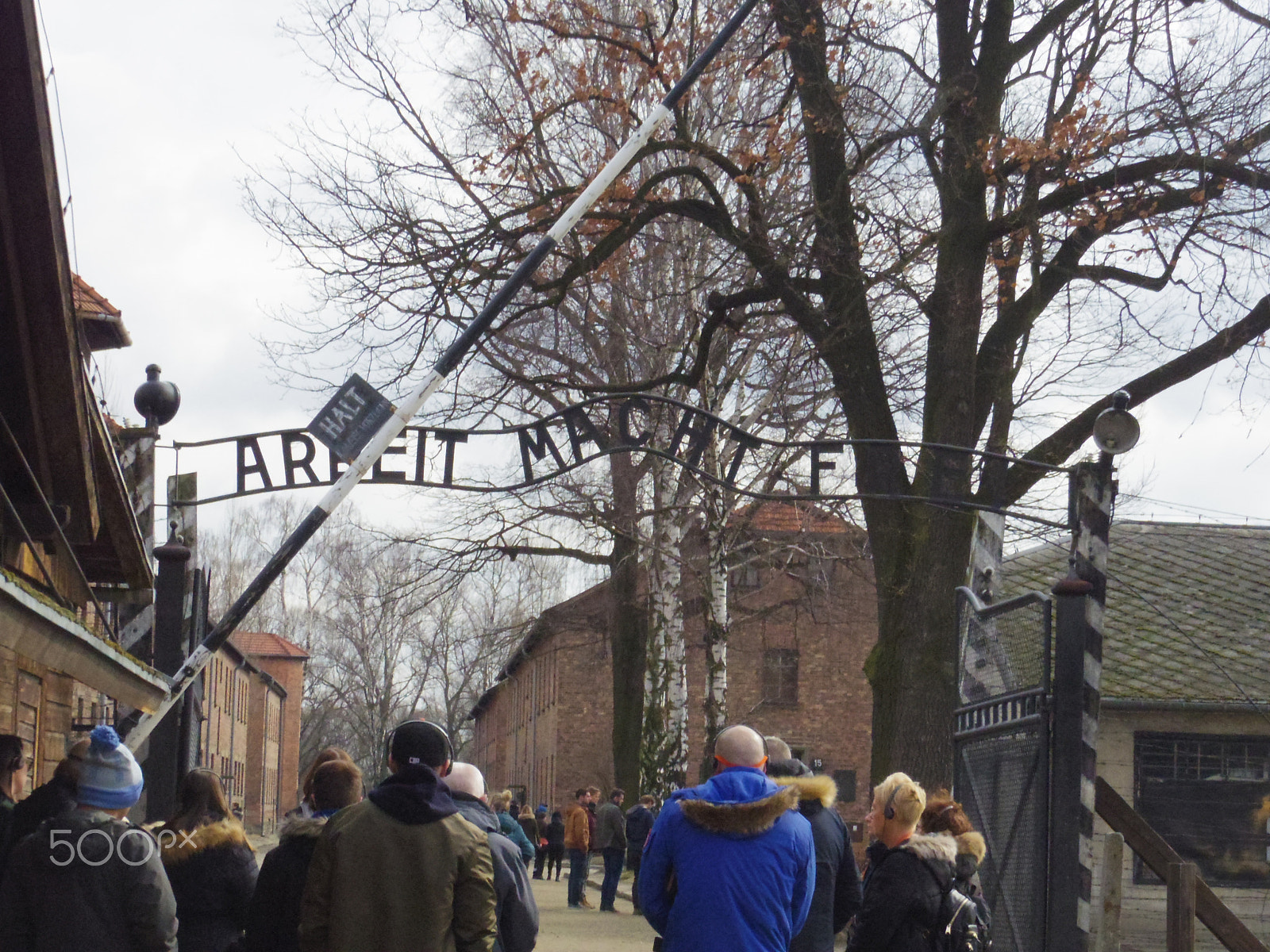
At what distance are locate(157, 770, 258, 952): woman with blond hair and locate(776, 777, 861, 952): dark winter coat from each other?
7.95ft

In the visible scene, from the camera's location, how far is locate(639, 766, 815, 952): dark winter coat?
563cm

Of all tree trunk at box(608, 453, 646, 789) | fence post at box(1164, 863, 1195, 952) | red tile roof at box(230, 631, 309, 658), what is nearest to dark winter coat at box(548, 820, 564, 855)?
tree trunk at box(608, 453, 646, 789)

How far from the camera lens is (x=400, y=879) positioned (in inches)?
195

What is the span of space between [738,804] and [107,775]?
2301 mm

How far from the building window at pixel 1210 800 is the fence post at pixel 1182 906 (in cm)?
799

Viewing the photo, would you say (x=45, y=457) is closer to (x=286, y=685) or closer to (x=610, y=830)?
(x=610, y=830)

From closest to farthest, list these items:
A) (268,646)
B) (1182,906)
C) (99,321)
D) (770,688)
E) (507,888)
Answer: (507,888) < (1182,906) < (99,321) < (770,688) < (268,646)

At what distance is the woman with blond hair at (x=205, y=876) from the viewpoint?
5.92 meters

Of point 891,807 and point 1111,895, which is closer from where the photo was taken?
point 891,807

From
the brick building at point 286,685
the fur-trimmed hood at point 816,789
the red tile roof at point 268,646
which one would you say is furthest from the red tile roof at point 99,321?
the red tile roof at point 268,646

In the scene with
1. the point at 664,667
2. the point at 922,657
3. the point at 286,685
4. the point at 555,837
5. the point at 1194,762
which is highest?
the point at 922,657

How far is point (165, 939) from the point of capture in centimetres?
507

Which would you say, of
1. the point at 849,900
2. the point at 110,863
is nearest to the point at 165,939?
the point at 110,863

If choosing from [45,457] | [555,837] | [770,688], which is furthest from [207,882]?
[770,688]
